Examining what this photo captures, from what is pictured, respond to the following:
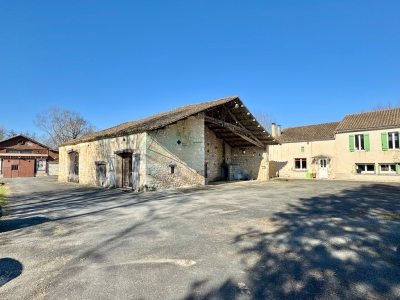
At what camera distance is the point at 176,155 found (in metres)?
13.8

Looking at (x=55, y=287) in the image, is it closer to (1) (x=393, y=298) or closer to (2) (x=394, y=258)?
(1) (x=393, y=298)

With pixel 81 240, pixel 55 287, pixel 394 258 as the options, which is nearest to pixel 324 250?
pixel 394 258

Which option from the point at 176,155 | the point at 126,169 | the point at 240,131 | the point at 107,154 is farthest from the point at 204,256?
the point at 240,131

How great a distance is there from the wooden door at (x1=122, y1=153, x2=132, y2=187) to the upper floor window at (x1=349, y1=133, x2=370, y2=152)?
17673 millimetres

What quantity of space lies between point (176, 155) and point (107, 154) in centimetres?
462

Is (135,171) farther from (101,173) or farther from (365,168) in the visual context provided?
(365,168)

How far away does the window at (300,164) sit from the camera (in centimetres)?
2361

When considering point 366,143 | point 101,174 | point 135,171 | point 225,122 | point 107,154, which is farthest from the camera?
point 366,143

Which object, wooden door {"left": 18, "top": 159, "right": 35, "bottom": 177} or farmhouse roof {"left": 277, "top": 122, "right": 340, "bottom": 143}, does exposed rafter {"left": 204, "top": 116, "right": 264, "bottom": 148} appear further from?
wooden door {"left": 18, "top": 159, "right": 35, "bottom": 177}

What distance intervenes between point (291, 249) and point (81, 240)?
3.76 metres

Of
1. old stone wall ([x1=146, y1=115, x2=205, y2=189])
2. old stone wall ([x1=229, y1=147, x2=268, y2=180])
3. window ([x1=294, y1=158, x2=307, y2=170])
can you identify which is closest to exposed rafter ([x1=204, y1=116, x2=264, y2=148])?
old stone wall ([x1=229, y1=147, x2=268, y2=180])

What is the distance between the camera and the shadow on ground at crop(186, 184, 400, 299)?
271cm

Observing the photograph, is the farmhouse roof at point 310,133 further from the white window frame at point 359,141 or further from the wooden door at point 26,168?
the wooden door at point 26,168

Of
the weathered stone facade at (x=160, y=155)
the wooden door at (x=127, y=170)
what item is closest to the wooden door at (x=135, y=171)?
the weathered stone facade at (x=160, y=155)
